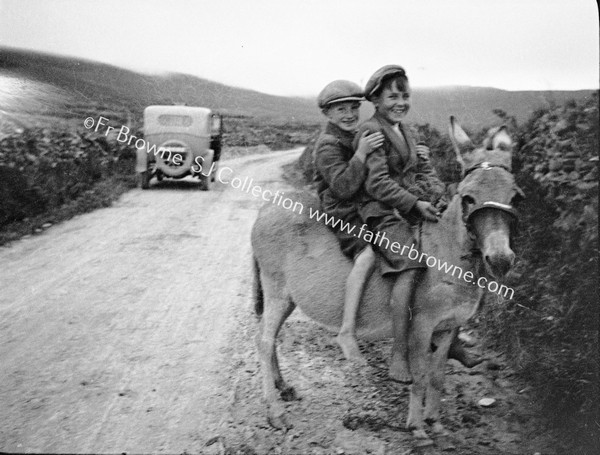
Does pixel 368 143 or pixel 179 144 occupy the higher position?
pixel 368 143

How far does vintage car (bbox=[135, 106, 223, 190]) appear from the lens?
3.02m

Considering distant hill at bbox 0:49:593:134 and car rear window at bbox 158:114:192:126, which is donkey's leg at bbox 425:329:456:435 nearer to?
distant hill at bbox 0:49:593:134

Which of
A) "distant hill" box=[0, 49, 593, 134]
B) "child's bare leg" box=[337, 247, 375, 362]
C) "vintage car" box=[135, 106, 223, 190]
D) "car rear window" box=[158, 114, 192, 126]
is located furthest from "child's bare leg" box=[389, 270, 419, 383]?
"car rear window" box=[158, 114, 192, 126]

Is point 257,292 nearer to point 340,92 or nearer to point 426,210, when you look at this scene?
point 426,210

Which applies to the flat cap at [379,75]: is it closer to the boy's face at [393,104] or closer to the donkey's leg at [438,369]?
the boy's face at [393,104]

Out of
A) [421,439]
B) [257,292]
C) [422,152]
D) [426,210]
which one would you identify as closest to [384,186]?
[426,210]

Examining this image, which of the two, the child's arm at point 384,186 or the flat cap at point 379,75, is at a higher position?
the flat cap at point 379,75

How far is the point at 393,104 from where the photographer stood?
105 inches

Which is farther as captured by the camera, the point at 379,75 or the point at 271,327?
the point at 271,327

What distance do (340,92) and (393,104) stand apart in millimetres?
296

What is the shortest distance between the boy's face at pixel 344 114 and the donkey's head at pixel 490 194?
521mm

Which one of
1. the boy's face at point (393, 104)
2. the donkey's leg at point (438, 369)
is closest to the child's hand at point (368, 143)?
the boy's face at point (393, 104)

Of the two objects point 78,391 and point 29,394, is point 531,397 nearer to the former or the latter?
point 78,391

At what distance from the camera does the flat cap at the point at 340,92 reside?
273cm
